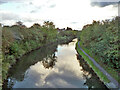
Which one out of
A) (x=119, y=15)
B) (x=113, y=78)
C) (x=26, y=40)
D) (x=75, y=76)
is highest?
(x=119, y=15)

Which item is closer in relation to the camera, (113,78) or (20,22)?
(113,78)

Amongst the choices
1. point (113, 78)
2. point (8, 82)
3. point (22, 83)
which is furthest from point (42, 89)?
point (113, 78)

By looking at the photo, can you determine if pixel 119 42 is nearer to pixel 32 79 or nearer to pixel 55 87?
pixel 55 87

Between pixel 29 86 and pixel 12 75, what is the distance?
13.0 ft

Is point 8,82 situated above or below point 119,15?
below

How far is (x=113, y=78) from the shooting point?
11062 mm

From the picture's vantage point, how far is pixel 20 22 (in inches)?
1767

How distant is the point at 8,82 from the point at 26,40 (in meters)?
20.0

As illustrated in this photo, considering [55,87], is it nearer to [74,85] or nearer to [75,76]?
[74,85]

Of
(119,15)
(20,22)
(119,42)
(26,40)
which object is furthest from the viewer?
(20,22)

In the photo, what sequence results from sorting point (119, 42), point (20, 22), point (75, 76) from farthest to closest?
point (20, 22), point (75, 76), point (119, 42)

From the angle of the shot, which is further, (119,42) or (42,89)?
(42,89)

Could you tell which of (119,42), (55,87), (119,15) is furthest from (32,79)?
(119,15)

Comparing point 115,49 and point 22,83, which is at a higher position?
point 115,49
